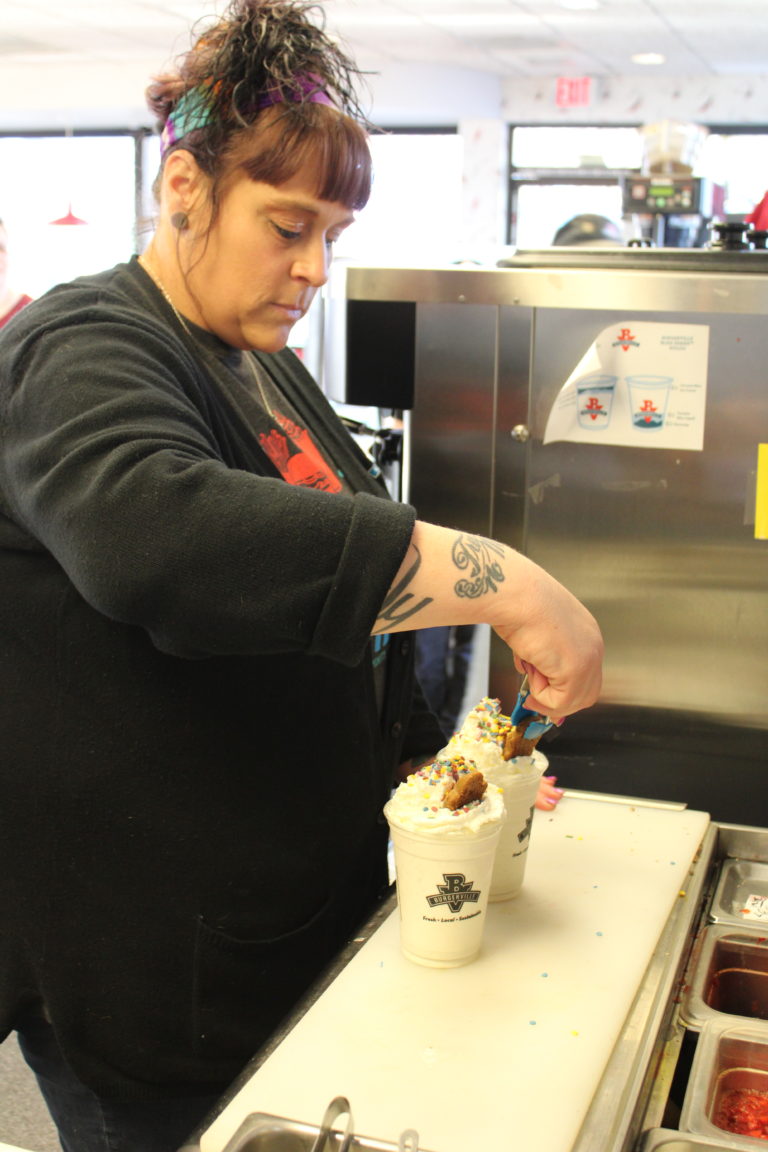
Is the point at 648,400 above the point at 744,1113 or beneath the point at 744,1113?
above

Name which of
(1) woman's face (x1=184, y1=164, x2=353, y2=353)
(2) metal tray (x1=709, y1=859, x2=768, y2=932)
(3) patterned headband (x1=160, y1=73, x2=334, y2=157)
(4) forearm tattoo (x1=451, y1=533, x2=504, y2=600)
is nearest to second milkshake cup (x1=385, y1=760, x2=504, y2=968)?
(4) forearm tattoo (x1=451, y1=533, x2=504, y2=600)

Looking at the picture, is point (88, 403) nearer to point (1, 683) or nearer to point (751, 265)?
point (1, 683)

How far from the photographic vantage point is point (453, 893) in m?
1.16

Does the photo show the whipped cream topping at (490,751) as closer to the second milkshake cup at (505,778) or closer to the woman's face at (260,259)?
the second milkshake cup at (505,778)

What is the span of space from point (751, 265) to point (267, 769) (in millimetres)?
1258

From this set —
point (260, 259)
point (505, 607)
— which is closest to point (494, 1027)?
point (505, 607)

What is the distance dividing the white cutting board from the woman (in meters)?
0.16

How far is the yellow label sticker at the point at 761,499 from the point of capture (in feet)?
6.51

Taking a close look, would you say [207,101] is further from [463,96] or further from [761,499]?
[463,96]

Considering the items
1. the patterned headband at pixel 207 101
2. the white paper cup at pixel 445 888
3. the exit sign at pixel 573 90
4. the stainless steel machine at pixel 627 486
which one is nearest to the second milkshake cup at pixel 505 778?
the white paper cup at pixel 445 888

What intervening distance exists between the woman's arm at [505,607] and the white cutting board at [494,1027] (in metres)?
0.27

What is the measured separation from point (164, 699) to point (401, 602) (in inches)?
11.3

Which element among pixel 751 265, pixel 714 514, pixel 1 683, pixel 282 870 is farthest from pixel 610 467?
pixel 1 683

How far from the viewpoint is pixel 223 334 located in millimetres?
1295
